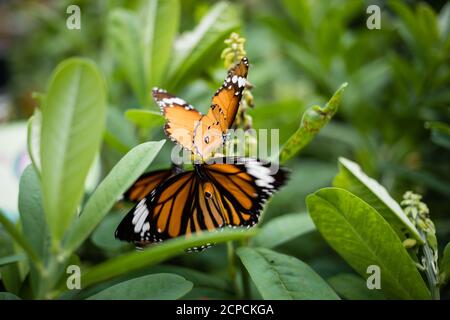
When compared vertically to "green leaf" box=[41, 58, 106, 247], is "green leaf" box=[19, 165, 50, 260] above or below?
below

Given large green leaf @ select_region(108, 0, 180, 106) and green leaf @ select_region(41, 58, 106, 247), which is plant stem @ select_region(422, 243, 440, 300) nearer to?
green leaf @ select_region(41, 58, 106, 247)

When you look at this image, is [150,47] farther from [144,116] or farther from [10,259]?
[10,259]

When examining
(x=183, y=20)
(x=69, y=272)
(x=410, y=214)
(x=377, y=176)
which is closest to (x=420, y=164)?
(x=377, y=176)

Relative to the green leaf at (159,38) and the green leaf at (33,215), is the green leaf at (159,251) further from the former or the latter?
the green leaf at (159,38)

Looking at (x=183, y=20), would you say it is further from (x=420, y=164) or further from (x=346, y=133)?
(x=420, y=164)

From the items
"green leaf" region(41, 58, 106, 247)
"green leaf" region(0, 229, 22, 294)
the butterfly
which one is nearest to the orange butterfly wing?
the butterfly
